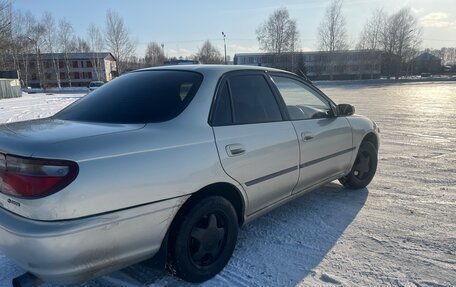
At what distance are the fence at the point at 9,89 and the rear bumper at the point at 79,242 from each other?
33.4 m

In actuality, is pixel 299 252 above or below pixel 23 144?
below

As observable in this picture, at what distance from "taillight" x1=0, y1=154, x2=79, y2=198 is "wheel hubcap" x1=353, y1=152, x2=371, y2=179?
12.8 ft

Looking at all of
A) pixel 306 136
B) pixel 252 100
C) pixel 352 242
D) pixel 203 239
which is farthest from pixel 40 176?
pixel 352 242

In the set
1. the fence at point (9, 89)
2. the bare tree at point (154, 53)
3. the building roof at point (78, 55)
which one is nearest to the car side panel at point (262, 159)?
the fence at point (9, 89)

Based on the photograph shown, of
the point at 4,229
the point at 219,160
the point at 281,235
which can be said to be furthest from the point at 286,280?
the point at 4,229

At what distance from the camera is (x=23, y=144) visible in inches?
80.9

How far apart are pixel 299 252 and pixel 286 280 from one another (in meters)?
0.48

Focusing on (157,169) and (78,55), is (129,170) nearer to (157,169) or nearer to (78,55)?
(157,169)

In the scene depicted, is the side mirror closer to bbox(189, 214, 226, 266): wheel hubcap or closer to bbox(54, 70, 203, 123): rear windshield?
bbox(54, 70, 203, 123): rear windshield

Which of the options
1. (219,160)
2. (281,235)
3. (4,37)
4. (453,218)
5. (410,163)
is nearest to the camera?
(219,160)

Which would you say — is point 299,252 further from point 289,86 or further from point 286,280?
point 289,86

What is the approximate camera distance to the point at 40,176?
193cm

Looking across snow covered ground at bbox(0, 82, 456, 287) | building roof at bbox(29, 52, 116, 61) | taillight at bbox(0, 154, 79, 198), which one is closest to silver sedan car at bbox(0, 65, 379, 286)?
taillight at bbox(0, 154, 79, 198)

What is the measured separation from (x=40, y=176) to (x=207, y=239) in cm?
132
